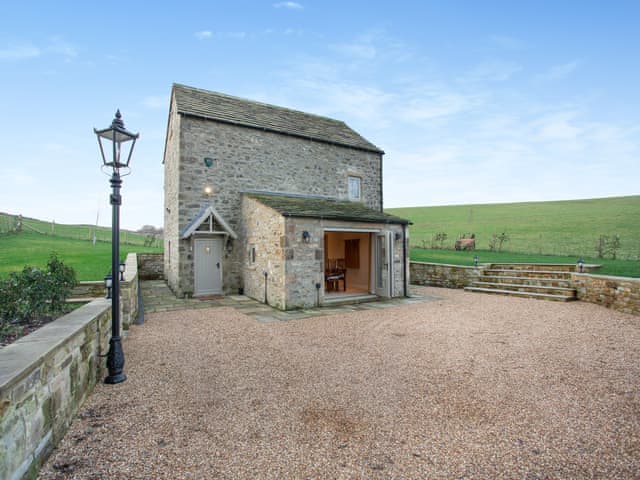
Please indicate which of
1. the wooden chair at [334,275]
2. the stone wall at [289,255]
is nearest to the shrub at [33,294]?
the stone wall at [289,255]

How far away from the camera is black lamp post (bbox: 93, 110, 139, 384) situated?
4.07 meters

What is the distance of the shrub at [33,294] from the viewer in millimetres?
4145

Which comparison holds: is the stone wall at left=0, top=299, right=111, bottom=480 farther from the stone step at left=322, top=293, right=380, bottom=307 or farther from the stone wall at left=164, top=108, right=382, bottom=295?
the stone wall at left=164, top=108, right=382, bottom=295

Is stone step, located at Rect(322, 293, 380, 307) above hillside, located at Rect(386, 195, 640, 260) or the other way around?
the other way around

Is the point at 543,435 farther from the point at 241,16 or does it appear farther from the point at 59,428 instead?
the point at 241,16

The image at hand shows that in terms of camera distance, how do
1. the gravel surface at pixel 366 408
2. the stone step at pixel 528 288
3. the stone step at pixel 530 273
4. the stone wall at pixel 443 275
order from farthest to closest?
the stone wall at pixel 443 275
the stone step at pixel 530 273
the stone step at pixel 528 288
the gravel surface at pixel 366 408

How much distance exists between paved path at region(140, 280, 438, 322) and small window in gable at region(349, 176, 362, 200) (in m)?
5.83

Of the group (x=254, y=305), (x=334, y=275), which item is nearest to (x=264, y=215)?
(x=254, y=305)

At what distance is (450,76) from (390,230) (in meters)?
8.78

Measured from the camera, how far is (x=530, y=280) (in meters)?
11.3

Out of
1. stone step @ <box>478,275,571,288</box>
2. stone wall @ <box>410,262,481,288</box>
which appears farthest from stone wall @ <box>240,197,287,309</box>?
stone step @ <box>478,275,571,288</box>

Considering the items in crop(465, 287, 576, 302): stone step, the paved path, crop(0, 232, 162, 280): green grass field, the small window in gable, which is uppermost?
the small window in gable

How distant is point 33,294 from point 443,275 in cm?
1441

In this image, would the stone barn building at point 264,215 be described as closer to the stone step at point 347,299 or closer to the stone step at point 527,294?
the stone step at point 347,299
